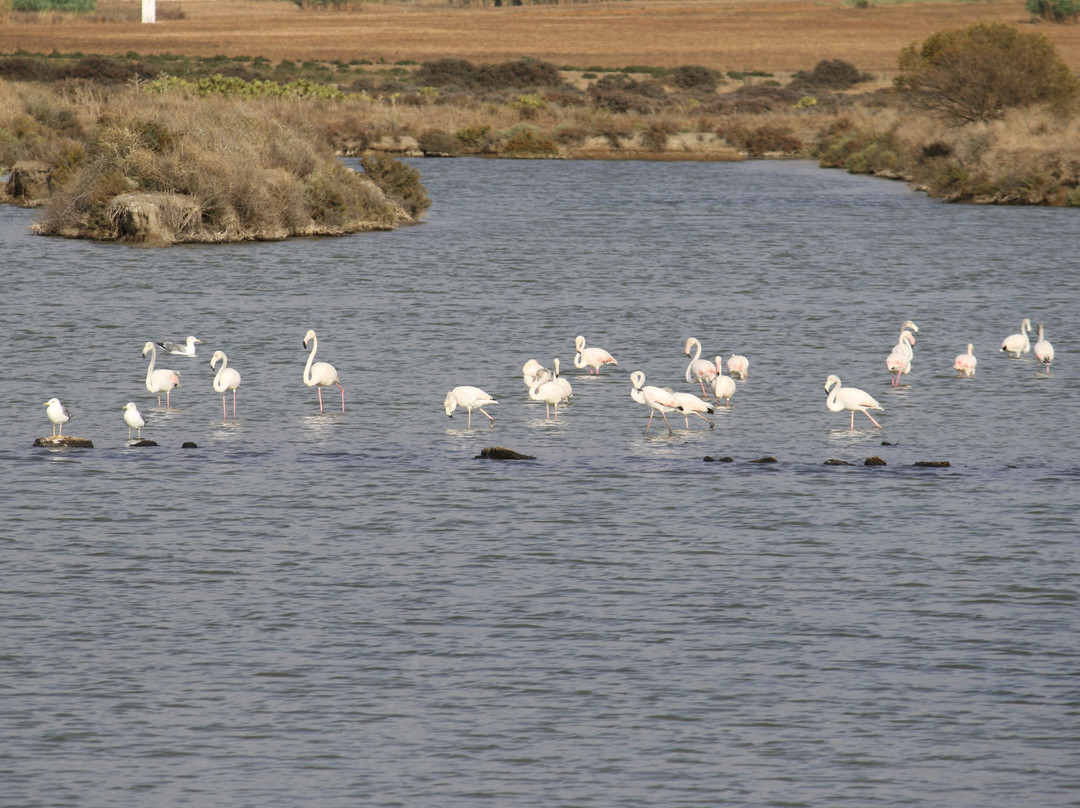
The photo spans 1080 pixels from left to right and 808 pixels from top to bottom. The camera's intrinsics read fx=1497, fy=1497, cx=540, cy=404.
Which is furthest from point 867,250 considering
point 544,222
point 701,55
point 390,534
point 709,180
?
point 701,55

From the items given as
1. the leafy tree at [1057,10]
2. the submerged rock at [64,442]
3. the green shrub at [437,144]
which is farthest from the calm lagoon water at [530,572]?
the leafy tree at [1057,10]

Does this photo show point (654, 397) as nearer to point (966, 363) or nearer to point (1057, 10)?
point (966, 363)

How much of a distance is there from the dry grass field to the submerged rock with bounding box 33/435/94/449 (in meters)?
99.2

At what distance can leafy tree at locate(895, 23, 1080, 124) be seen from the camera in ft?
190

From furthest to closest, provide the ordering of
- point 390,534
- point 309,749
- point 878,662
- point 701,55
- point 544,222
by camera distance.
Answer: point 701,55
point 544,222
point 390,534
point 878,662
point 309,749

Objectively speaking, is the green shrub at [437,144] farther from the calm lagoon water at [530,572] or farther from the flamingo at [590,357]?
the flamingo at [590,357]

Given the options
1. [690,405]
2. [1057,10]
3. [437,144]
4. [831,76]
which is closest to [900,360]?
[690,405]

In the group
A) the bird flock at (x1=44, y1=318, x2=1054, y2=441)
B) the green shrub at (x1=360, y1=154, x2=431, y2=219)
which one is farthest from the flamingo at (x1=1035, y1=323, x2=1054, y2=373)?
the green shrub at (x1=360, y1=154, x2=431, y2=219)

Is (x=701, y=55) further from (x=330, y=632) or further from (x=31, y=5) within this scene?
(x=330, y=632)

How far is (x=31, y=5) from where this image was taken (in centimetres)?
15188

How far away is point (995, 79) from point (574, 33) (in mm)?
89251

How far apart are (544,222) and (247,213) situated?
31.8 ft

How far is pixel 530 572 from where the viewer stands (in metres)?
13.2

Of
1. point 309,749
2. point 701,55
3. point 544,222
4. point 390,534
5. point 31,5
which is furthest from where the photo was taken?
point 31,5
